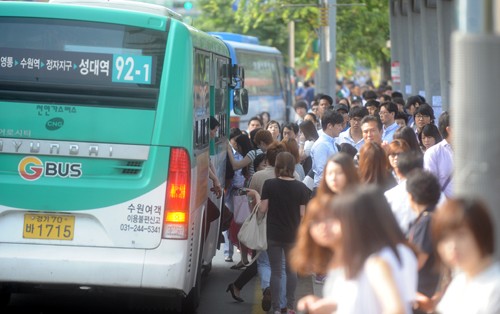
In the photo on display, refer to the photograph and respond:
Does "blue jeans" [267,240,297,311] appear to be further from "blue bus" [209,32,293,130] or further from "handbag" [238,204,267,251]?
"blue bus" [209,32,293,130]

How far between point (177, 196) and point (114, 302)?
2.49 meters

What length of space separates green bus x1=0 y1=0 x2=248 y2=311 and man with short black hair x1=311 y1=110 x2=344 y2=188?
3.31 m

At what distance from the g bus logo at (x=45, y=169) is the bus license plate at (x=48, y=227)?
Result: 0.30 m

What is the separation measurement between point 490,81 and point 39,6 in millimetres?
5737

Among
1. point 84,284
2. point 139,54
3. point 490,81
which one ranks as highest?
point 139,54

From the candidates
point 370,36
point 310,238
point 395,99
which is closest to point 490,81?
point 310,238

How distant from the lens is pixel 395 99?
21734 mm

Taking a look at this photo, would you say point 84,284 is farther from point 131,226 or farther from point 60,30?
point 60,30

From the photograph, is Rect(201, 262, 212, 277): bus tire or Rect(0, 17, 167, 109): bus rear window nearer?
Rect(0, 17, 167, 109): bus rear window

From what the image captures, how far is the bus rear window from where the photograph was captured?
9.68 meters

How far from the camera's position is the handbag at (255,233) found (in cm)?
1105

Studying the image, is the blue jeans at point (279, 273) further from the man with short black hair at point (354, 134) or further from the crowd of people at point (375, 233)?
the man with short black hair at point (354, 134)

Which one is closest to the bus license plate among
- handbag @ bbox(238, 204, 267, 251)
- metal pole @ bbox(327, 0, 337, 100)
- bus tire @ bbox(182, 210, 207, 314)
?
bus tire @ bbox(182, 210, 207, 314)

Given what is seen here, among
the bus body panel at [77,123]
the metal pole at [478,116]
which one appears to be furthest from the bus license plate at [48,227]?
the metal pole at [478,116]
